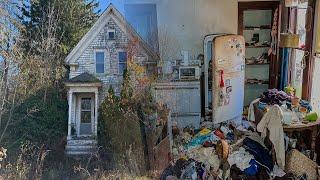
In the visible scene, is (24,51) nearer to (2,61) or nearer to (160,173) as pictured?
(2,61)

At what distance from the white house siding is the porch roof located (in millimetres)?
19

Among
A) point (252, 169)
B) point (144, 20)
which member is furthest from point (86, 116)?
point (252, 169)

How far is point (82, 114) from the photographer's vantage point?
2.24 meters

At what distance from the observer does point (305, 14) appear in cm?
366

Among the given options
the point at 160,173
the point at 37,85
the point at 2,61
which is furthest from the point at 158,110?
the point at 2,61

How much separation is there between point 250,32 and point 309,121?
5.14ft

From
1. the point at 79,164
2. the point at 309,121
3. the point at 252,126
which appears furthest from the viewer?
the point at 252,126

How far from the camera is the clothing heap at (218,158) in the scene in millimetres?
2646

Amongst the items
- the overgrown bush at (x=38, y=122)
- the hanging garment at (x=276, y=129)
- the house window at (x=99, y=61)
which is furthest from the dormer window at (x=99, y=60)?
the hanging garment at (x=276, y=129)

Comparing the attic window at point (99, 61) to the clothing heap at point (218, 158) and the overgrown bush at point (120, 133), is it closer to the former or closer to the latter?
the overgrown bush at point (120, 133)

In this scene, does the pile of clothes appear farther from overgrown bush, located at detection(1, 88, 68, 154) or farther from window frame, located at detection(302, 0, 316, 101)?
overgrown bush, located at detection(1, 88, 68, 154)

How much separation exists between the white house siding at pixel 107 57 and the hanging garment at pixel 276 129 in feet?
3.75

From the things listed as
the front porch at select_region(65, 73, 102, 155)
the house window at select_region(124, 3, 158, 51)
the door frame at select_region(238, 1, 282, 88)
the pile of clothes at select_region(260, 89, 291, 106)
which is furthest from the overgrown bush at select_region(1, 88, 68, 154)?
the door frame at select_region(238, 1, 282, 88)

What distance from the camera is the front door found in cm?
224
